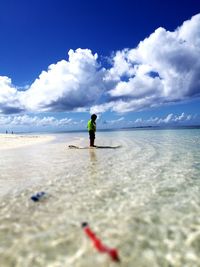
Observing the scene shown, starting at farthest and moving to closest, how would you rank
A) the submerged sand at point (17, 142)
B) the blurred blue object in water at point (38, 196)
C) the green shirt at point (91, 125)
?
the submerged sand at point (17, 142)
the green shirt at point (91, 125)
the blurred blue object in water at point (38, 196)

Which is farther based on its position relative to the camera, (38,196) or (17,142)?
(17,142)

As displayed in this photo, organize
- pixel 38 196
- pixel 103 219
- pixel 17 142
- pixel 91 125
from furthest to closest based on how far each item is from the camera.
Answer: pixel 17 142, pixel 91 125, pixel 38 196, pixel 103 219

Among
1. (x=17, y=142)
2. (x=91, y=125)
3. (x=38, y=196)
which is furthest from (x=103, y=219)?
(x=17, y=142)

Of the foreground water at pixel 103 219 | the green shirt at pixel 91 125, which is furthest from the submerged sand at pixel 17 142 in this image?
the foreground water at pixel 103 219

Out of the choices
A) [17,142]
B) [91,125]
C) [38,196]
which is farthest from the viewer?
[17,142]

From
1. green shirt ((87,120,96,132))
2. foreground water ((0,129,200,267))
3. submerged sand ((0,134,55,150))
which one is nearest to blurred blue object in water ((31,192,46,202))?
foreground water ((0,129,200,267))

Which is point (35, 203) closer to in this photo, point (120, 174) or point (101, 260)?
point (101, 260)

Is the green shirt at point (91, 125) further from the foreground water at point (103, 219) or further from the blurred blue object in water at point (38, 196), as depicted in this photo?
the blurred blue object in water at point (38, 196)

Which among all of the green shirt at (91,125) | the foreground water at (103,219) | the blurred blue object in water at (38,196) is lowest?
the foreground water at (103,219)

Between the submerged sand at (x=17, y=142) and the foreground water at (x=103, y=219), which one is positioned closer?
the foreground water at (x=103, y=219)

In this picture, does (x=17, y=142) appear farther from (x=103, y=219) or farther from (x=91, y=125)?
(x=103, y=219)

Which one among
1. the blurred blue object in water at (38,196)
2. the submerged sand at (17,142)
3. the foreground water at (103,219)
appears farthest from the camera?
the submerged sand at (17,142)

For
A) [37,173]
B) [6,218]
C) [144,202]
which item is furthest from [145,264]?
[37,173]

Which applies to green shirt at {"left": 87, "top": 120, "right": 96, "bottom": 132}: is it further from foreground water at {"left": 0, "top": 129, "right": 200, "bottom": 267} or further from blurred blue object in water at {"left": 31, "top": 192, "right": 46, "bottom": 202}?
blurred blue object in water at {"left": 31, "top": 192, "right": 46, "bottom": 202}
